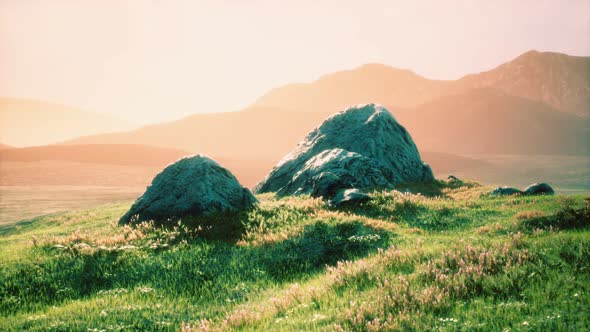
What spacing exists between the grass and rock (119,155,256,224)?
1.54 m

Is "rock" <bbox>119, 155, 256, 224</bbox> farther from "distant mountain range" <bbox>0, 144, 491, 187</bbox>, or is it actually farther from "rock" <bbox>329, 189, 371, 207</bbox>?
"distant mountain range" <bbox>0, 144, 491, 187</bbox>

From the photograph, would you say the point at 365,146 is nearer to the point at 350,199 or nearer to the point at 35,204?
the point at 350,199

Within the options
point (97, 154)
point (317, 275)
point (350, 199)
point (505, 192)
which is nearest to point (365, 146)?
point (505, 192)

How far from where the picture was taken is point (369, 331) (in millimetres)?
6203

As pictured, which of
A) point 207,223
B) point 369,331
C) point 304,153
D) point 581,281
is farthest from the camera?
point 304,153

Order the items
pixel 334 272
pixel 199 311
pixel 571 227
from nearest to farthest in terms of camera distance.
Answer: pixel 199 311 < pixel 334 272 < pixel 571 227

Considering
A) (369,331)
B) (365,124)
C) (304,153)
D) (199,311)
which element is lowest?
(199,311)

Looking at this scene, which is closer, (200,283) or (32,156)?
(200,283)

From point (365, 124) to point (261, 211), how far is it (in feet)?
60.3

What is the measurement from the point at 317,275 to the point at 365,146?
21958 millimetres

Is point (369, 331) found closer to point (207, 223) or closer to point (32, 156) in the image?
point (207, 223)

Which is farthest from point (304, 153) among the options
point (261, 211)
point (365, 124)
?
point (261, 211)

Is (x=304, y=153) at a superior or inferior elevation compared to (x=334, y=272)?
superior

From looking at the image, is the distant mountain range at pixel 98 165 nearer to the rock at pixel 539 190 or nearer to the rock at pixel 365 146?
the rock at pixel 365 146
